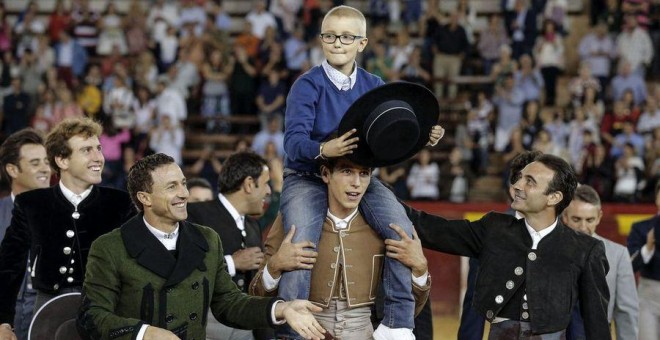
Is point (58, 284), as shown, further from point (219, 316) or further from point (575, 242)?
point (575, 242)

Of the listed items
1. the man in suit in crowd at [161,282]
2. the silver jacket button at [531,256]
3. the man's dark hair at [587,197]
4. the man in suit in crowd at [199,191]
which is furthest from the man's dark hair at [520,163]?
the man in suit in crowd at [199,191]

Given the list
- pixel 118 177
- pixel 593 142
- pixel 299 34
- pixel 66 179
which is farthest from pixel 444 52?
pixel 66 179

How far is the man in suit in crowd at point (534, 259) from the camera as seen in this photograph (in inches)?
202

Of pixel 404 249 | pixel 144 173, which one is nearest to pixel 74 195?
pixel 144 173

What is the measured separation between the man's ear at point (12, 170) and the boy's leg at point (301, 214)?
2403mm

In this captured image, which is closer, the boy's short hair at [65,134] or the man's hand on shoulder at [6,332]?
the man's hand on shoulder at [6,332]

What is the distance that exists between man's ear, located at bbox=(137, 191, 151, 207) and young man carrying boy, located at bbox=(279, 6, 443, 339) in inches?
23.2

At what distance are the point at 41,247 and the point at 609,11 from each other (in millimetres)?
11898

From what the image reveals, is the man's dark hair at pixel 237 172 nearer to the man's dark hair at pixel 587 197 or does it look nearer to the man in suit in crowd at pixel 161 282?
the man in suit in crowd at pixel 161 282

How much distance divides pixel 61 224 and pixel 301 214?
1.36m

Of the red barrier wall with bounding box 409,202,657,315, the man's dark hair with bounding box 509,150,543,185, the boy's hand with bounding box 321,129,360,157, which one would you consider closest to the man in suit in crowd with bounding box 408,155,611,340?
the man's dark hair with bounding box 509,150,543,185

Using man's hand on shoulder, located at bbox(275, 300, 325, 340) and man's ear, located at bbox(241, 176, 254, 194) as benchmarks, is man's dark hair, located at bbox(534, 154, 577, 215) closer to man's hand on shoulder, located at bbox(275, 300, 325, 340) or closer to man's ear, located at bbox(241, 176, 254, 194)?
man's hand on shoulder, located at bbox(275, 300, 325, 340)

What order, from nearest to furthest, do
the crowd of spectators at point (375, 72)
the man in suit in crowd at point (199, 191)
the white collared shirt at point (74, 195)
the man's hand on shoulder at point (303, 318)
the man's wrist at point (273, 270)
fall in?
the man's hand on shoulder at point (303, 318), the man's wrist at point (273, 270), the white collared shirt at point (74, 195), the man in suit in crowd at point (199, 191), the crowd of spectators at point (375, 72)

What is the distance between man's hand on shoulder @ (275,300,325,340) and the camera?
4.52 meters
